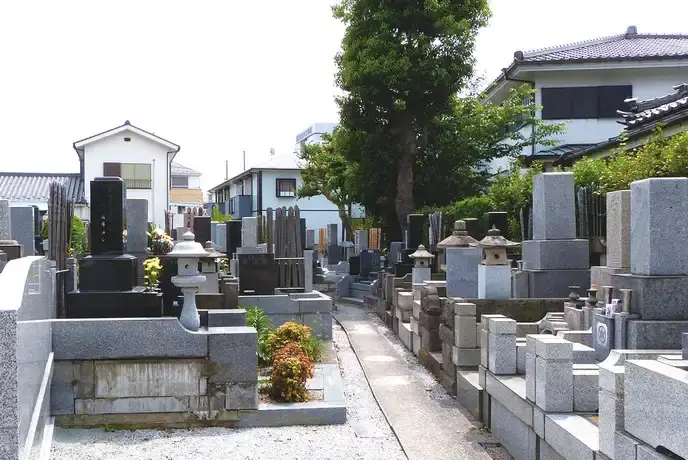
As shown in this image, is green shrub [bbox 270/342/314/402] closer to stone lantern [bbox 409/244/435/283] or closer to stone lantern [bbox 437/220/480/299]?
stone lantern [bbox 437/220/480/299]

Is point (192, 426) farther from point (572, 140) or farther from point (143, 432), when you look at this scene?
point (572, 140)

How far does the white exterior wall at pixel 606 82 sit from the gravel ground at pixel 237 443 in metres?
18.3

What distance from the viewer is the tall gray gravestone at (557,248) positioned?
1110 cm

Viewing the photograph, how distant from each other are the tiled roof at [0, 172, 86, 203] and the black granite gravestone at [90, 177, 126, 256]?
2867cm

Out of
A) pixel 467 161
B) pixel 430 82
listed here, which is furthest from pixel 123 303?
pixel 467 161

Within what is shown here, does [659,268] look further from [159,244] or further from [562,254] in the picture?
[159,244]

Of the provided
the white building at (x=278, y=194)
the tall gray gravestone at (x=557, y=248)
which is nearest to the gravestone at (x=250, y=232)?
the tall gray gravestone at (x=557, y=248)

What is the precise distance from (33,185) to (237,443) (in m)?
35.2

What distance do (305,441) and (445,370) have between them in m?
3.40

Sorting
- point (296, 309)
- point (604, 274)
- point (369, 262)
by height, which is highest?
point (604, 274)

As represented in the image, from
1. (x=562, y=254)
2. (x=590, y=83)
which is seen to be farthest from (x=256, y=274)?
(x=590, y=83)

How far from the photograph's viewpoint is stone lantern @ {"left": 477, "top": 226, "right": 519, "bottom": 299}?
33.8 feet

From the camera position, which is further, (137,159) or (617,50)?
(137,159)

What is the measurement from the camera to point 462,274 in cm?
1183
